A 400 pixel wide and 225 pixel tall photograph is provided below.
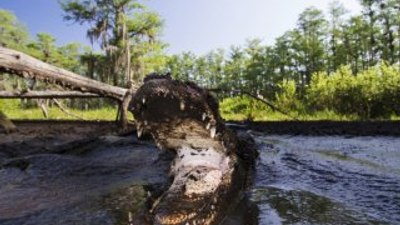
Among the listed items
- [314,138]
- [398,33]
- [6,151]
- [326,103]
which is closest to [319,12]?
[398,33]

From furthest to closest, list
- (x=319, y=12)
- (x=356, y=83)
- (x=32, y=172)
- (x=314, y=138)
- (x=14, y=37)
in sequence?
(x=319, y=12) < (x=14, y=37) < (x=356, y=83) < (x=314, y=138) < (x=32, y=172)

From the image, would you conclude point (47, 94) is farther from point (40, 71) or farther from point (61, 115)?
point (61, 115)

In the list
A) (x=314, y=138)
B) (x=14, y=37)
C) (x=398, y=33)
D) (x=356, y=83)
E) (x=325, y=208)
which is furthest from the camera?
(x=14, y=37)

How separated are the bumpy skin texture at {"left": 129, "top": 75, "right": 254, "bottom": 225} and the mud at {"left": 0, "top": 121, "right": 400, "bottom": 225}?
8.1 inches

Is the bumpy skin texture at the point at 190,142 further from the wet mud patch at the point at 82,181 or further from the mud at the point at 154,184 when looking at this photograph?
the wet mud patch at the point at 82,181

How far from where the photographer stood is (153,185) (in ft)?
11.2

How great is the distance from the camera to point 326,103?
2078 centimetres

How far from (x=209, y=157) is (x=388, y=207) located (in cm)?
125

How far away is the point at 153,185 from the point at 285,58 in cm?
6103

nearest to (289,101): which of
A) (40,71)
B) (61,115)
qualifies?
(61,115)

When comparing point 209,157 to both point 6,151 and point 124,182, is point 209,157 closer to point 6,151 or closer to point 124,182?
point 124,182

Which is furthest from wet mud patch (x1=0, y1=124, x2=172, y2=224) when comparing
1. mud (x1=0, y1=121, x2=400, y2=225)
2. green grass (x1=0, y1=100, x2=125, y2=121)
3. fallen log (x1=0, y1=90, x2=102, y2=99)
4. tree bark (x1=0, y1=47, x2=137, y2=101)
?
green grass (x1=0, y1=100, x2=125, y2=121)

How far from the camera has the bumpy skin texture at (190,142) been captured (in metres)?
2.23

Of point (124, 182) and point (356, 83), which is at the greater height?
point (356, 83)
